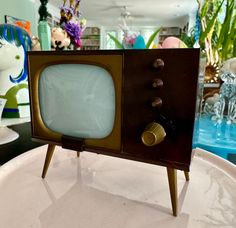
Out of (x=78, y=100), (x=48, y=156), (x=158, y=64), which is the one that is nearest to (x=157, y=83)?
(x=158, y=64)

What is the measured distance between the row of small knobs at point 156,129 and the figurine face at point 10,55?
564 mm

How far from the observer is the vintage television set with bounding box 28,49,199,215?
271 millimetres

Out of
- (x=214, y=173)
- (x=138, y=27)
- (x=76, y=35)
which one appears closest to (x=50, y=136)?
(x=214, y=173)

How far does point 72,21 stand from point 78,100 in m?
0.59

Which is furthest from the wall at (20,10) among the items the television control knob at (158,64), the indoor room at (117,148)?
the television control knob at (158,64)

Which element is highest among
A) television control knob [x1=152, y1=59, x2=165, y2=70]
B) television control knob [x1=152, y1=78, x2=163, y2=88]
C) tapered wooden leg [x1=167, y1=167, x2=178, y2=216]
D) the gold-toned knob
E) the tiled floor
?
television control knob [x1=152, y1=59, x2=165, y2=70]

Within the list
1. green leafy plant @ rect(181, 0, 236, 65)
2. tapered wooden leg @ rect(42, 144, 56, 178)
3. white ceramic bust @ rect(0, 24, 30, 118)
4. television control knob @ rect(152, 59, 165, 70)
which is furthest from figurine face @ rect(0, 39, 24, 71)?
green leafy plant @ rect(181, 0, 236, 65)

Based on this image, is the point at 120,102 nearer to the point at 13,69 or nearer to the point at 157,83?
the point at 157,83

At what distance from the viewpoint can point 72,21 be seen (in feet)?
2.66

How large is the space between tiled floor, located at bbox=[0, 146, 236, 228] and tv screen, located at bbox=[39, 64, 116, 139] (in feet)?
0.32

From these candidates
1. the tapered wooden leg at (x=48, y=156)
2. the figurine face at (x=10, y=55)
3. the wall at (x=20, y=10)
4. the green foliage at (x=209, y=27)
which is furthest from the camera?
the wall at (x=20, y=10)

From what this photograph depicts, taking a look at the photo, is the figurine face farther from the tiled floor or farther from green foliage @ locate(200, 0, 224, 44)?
green foliage @ locate(200, 0, 224, 44)

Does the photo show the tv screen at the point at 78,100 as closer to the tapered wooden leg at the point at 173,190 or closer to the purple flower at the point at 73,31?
the tapered wooden leg at the point at 173,190

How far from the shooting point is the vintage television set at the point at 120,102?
0.89 feet
